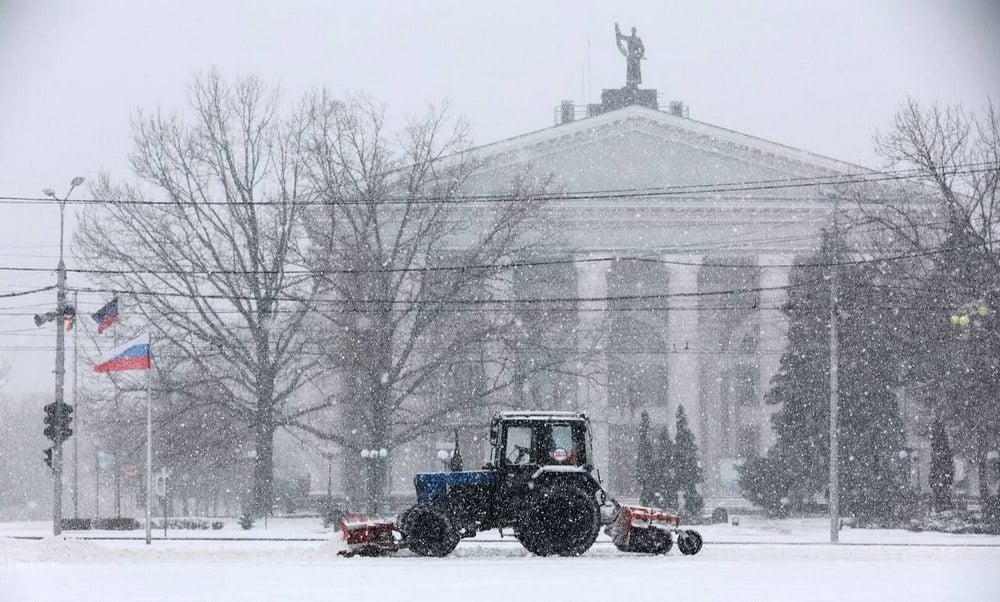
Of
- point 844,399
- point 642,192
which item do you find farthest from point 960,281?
point 642,192

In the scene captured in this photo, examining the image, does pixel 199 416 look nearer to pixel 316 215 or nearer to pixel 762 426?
pixel 316 215

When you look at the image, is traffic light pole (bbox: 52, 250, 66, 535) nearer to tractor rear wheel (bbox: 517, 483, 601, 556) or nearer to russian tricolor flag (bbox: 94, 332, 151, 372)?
russian tricolor flag (bbox: 94, 332, 151, 372)

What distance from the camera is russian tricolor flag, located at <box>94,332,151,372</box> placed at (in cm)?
3453

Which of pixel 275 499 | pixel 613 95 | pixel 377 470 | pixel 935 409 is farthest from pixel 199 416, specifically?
pixel 613 95

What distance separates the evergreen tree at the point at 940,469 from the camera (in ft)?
141

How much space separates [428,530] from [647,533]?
3.42 metres

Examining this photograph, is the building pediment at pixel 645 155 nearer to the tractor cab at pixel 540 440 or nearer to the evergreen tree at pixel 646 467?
the evergreen tree at pixel 646 467

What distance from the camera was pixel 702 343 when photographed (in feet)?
221

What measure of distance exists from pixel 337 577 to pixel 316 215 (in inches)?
1197

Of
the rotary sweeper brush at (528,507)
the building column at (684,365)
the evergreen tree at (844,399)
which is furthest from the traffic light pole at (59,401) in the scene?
the building column at (684,365)

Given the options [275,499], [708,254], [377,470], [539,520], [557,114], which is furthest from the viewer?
[557,114]

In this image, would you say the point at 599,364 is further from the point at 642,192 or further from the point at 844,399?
the point at 844,399

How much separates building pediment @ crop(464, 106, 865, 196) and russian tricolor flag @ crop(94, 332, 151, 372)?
1133 inches

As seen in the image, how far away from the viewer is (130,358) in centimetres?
3469
